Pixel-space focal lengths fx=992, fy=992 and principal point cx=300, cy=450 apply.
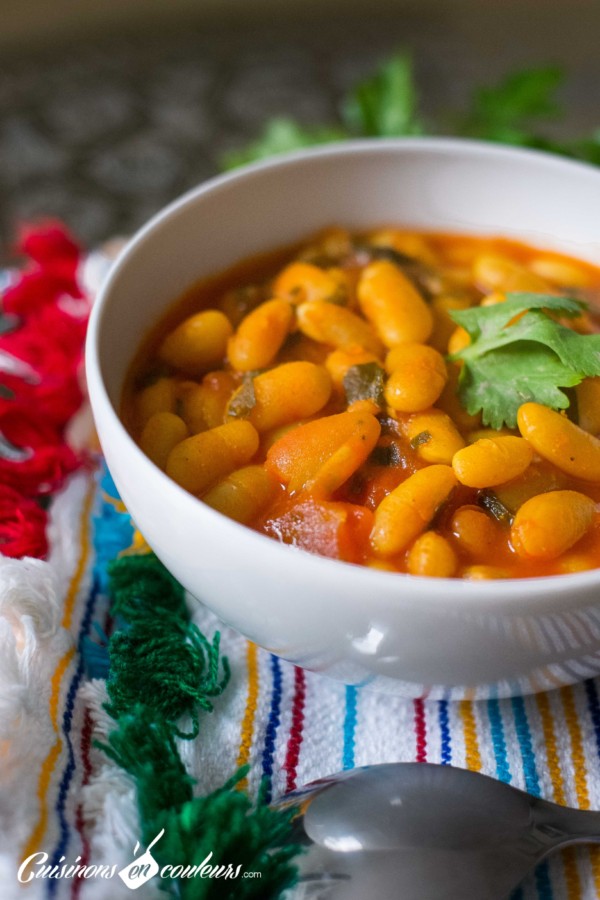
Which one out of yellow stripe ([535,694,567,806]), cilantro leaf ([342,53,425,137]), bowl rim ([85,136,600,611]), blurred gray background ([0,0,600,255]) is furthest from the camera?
blurred gray background ([0,0,600,255])

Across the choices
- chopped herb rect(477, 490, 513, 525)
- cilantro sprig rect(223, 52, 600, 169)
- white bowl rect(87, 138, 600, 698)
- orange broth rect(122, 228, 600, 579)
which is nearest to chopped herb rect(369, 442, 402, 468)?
orange broth rect(122, 228, 600, 579)

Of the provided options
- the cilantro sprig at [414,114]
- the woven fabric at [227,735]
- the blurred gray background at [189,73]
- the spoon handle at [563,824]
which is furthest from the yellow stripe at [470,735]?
the blurred gray background at [189,73]

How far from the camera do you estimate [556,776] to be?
1.21 m

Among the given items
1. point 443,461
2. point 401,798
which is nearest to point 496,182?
point 443,461

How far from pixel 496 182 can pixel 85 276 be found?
0.77 metres

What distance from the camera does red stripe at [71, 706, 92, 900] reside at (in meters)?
1.03

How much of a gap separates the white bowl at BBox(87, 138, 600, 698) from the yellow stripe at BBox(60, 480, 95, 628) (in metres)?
0.20

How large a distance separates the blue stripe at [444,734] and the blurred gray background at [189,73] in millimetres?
1840

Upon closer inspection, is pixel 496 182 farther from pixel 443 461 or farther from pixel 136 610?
pixel 136 610

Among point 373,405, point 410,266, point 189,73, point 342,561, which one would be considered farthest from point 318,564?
point 189,73

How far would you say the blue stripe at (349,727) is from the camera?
3.99 feet

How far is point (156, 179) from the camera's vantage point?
298 cm

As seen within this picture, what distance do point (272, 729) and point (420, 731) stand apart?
19cm

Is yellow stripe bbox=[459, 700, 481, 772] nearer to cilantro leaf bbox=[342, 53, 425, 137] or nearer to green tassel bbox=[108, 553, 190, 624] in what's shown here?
green tassel bbox=[108, 553, 190, 624]
